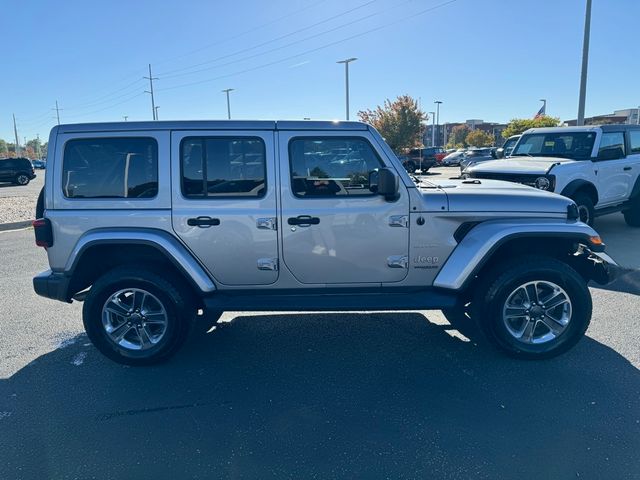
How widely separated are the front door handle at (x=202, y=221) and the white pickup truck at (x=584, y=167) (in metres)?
5.76

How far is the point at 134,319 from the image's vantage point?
377 centimetres

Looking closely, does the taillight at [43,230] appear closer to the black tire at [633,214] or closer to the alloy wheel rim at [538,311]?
the alloy wheel rim at [538,311]

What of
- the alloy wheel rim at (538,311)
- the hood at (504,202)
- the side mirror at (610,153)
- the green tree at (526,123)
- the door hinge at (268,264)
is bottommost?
the alloy wheel rim at (538,311)

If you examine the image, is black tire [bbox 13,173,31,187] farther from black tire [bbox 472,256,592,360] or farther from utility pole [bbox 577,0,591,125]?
black tire [bbox 472,256,592,360]

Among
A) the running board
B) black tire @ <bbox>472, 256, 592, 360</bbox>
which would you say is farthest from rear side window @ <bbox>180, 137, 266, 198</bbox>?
black tire @ <bbox>472, 256, 592, 360</bbox>

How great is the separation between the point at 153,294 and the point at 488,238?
280 centimetres

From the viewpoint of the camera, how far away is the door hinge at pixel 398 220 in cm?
366

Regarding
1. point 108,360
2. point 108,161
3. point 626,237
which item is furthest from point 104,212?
point 626,237

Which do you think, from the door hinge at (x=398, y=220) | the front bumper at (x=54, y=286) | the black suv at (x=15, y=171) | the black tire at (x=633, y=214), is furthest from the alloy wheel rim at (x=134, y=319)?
the black suv at (x=15, y=171)

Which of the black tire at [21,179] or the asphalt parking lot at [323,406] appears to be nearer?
the asphalt parking lot at [323,406]

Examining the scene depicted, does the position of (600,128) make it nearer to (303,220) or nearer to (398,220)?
(398,220)

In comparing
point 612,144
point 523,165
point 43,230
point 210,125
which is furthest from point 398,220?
point 612,144

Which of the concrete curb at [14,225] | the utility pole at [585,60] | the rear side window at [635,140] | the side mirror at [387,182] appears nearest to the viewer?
the side mirror at [387,182]

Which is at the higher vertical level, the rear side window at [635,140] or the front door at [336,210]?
the rear side window at [635,140]
